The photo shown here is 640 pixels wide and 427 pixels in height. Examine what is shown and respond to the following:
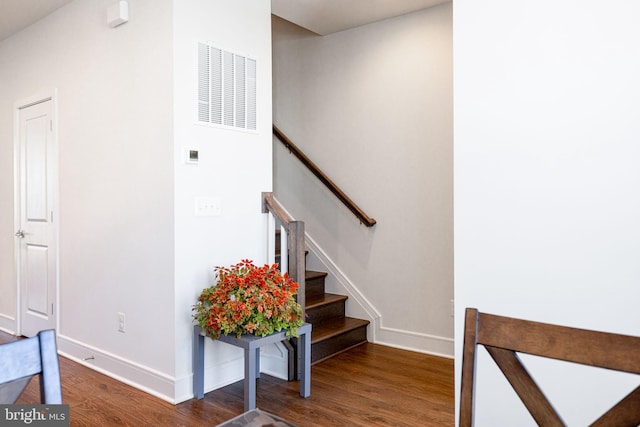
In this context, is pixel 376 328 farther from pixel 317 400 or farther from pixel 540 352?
pixel 540 352

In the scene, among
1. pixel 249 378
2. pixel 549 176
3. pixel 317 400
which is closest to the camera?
pixel 549 176

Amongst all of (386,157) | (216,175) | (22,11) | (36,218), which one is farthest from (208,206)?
(22,11)

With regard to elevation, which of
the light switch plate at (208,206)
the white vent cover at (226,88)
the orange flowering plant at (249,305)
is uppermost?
the white vent cover at (226,88)

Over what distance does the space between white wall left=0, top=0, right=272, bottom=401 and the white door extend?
7.8 inches

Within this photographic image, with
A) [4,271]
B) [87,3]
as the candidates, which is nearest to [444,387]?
[87,3]

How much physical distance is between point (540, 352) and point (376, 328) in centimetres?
297

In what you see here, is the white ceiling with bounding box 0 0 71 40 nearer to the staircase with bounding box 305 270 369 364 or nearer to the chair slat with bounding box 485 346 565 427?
the staircase with bounding box 305 270 369 364

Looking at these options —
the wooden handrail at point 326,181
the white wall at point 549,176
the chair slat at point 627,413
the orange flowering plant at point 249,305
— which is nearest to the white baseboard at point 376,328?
the wooden handrail at point 326,181

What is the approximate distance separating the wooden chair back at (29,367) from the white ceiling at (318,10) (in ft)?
9.78

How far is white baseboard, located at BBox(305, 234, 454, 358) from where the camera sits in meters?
3.59

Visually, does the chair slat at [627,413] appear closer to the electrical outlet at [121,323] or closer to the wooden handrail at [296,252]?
the wooden handrail at [296,252]

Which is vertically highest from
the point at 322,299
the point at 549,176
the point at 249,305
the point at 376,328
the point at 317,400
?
the point at 549,176

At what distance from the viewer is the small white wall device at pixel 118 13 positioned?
9.77ft

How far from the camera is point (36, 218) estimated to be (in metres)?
3.96
